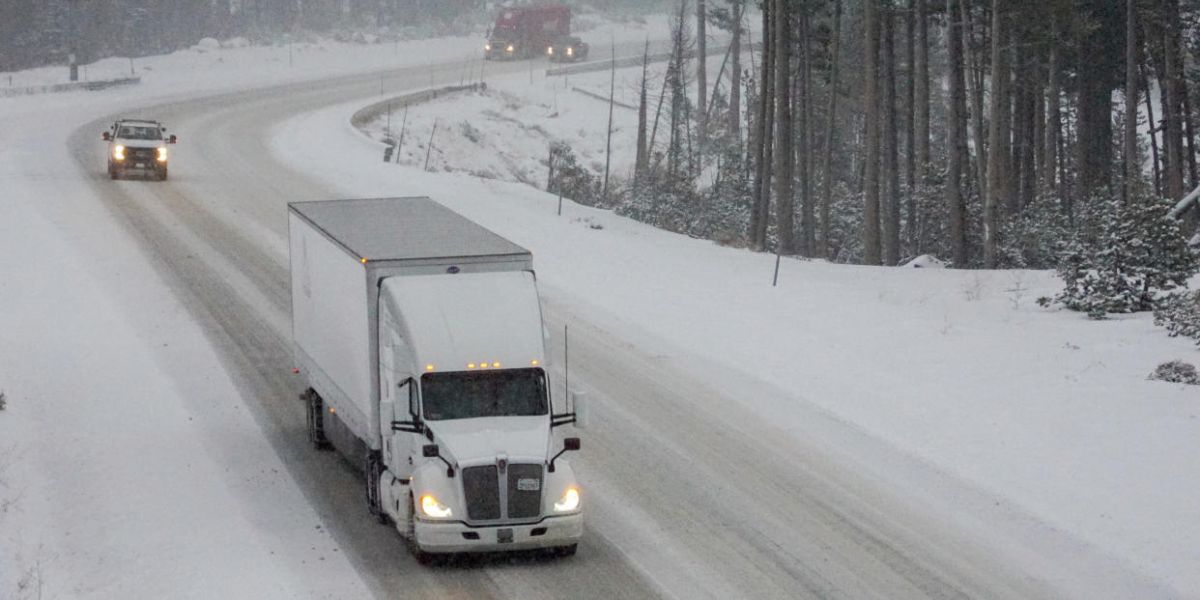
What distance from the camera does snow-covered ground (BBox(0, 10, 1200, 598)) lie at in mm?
15281

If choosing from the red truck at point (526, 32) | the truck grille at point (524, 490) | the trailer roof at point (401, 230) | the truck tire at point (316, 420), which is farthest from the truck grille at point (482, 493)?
the red truck at point (526, 32)

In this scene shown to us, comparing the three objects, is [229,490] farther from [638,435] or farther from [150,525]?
[638,435]

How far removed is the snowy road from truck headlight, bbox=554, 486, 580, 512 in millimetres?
658

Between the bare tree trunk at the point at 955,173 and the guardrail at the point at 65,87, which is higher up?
the guardrail at the point at 65,87

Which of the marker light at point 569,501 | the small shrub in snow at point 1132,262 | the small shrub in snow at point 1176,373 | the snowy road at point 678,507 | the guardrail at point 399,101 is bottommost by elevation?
the snowy road at point 678,507

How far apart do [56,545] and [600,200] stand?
37.8 meters

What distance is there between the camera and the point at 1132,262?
2592cm

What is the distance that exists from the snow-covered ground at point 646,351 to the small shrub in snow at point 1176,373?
12.2 inches

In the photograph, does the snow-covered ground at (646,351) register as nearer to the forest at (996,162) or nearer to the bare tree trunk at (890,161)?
the forest at (996,162)

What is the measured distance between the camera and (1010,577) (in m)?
14.6

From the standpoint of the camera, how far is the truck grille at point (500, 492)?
1395cm

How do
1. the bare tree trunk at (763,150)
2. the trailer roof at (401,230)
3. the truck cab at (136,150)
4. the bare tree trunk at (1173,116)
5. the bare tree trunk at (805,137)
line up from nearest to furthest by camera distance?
1. the trailer roof at (401,230)
2. the bare tree trunk at (1173,116)
3. the truck cab at (136,150)
4. the bare tree trunk at (763,150)
5. the bare tree trunk at (805,137)

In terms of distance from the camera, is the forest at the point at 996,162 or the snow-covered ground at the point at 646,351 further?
the forest at the point at 996,162

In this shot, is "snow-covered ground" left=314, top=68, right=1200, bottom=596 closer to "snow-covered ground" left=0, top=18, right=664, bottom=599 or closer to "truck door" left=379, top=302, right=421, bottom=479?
"truck door" left=379, top=302, right=421, bottom=479
